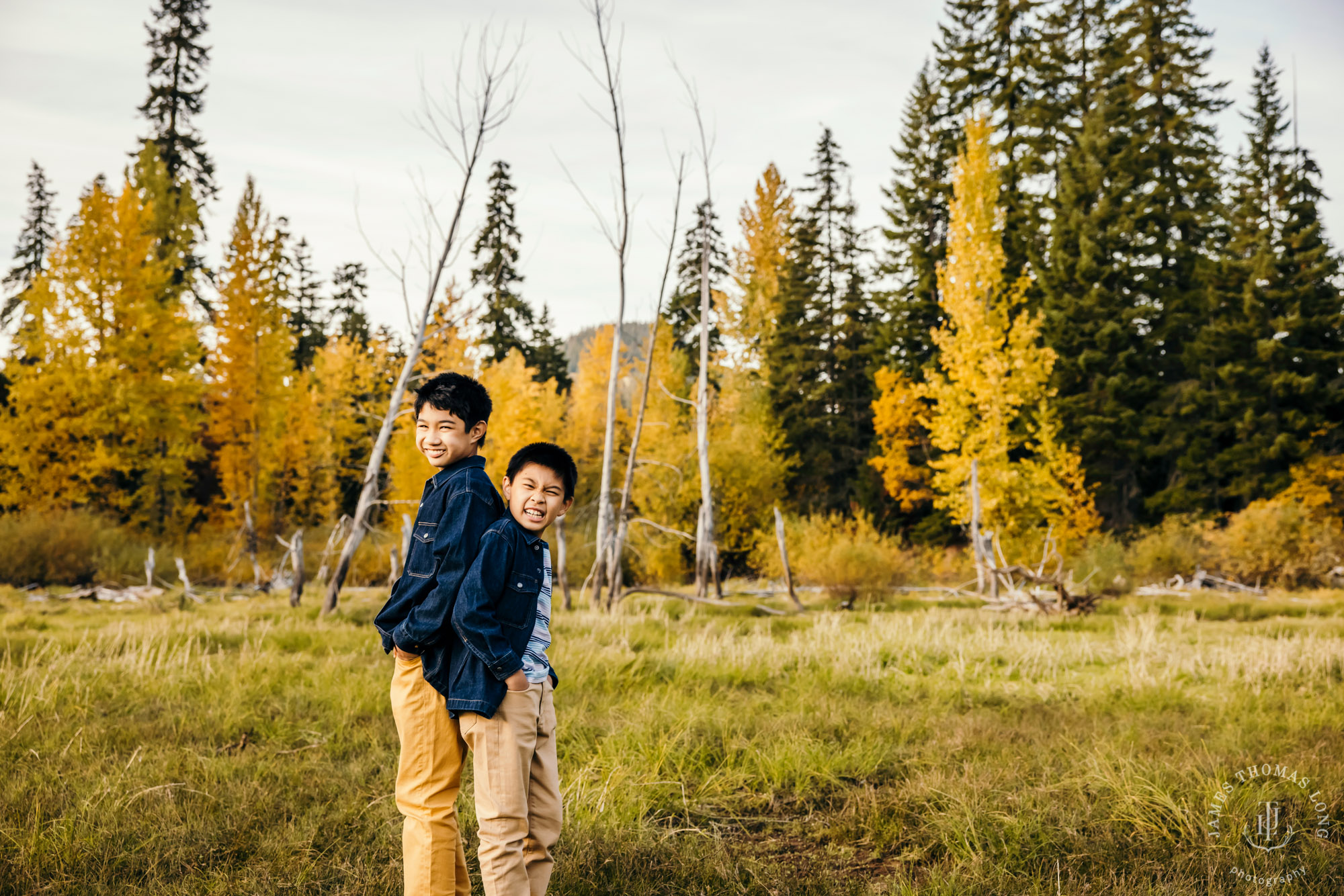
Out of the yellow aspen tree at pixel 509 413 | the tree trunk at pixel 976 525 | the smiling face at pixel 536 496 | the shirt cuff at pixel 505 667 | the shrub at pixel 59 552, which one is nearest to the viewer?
the shirt cuff at pixel 505 667

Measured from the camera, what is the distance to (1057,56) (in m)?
24.2

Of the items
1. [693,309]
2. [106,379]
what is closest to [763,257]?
[693,309]

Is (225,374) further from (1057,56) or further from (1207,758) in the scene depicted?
(1057,56)

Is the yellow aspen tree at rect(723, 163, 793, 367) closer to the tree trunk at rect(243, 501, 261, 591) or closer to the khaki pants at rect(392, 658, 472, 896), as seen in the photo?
the tree trunk at rect(243, 501, 261, 591)

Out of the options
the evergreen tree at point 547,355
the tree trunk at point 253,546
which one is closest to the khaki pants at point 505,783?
the tree trunk at point 253,546

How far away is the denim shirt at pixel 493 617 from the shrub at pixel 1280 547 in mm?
18665

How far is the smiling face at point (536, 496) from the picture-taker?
2.32 m

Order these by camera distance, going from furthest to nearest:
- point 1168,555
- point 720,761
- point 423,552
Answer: point 1168,555 → point 720,761 → point 423,552

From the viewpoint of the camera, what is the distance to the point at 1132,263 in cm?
2239

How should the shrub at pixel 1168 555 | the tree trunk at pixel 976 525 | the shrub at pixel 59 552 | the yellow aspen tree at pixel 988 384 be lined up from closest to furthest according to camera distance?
the tree trunk at pixel 976 525, the shrub at pixel 59 552, the shrub at pixel 1168 555, the yellow aspen tree at pixel 988 384

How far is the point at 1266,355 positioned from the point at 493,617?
24327 mm

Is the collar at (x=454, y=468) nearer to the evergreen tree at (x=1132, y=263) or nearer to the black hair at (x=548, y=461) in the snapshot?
the black hair at (x=548, y=461)

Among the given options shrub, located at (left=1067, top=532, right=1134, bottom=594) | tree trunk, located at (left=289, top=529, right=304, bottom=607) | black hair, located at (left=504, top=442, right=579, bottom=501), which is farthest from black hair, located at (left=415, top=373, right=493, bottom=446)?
shrub, located at (left=1067, top=532, right=1134, bottom=594)

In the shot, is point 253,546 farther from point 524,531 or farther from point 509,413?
point 524,531
